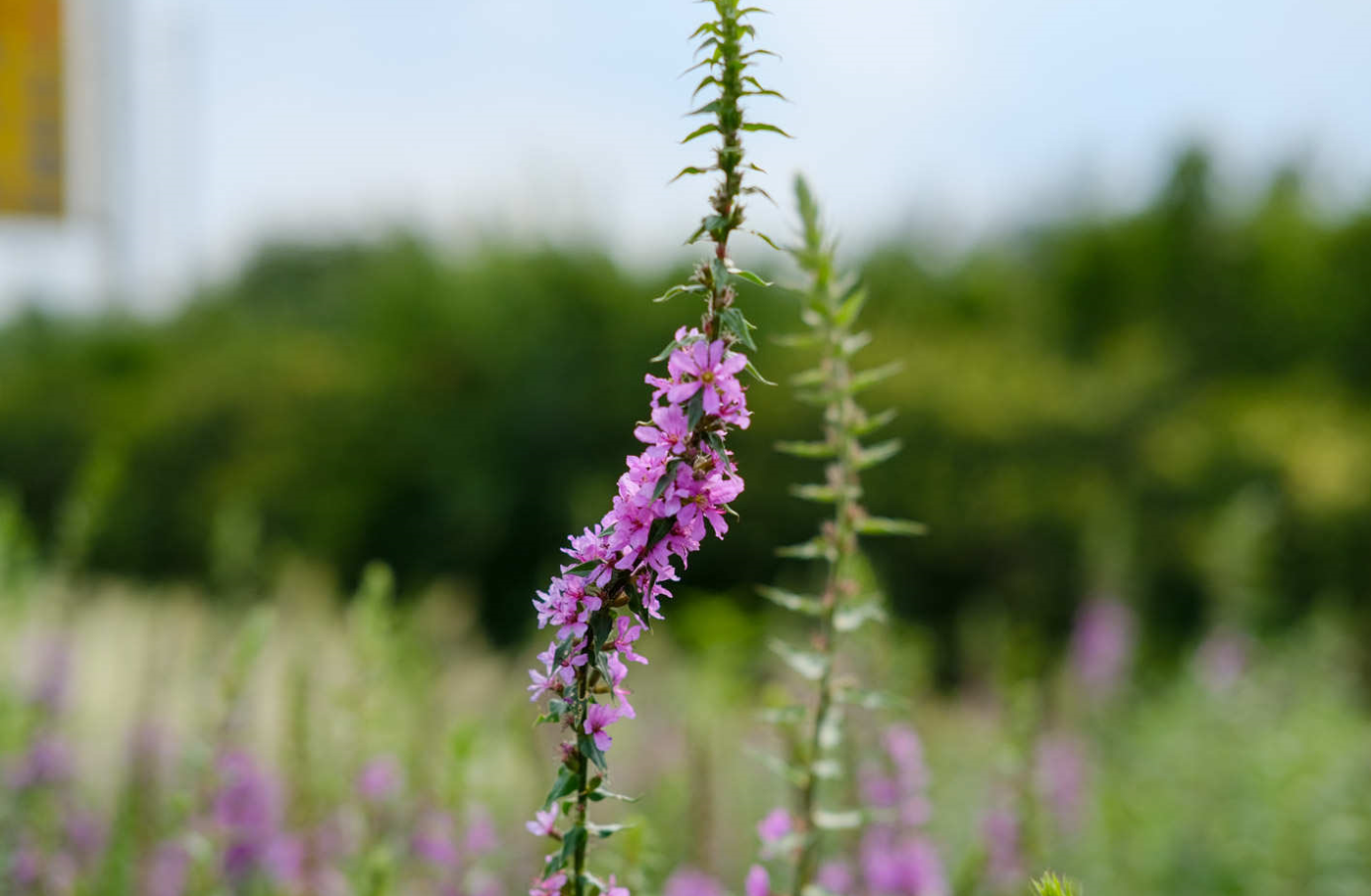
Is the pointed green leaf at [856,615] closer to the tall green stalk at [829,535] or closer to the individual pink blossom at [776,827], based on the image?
Result: the tall green stalk at [829,535]

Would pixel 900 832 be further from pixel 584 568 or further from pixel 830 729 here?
pixel 584 568

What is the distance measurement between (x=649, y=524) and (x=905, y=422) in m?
12.8

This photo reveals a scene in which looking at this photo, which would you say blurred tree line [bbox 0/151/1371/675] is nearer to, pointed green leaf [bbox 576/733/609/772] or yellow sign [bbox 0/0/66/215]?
yellow sign [bbox 0/0/66/215]

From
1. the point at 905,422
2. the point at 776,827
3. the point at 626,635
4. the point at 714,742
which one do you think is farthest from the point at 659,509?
the point at 905,422

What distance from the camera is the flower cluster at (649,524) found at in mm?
1164

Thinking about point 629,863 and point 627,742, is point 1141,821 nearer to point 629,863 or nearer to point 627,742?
point 627,742

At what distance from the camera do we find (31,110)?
1873 cm

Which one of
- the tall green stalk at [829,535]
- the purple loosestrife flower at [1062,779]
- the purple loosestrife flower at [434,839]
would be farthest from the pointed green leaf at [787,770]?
the purple loosestrife flower at [1062,779]

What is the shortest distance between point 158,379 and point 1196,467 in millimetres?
16153

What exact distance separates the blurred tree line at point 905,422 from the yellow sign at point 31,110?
323 centimetres

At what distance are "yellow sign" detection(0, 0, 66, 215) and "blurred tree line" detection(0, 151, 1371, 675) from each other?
127 inches

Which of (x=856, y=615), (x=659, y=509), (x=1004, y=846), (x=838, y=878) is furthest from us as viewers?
(x=1004, y=846)

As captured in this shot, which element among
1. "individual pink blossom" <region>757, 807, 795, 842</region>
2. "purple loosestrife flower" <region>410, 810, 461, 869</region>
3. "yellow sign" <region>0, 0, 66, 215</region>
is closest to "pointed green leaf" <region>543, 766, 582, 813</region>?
"individual pink blossom" <region>757, 807, 795, 842</region>

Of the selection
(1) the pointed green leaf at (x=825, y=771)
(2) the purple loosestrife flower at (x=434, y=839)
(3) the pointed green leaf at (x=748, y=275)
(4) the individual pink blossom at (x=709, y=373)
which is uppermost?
(3) the pointed green leaf at (x=748, y=275)
